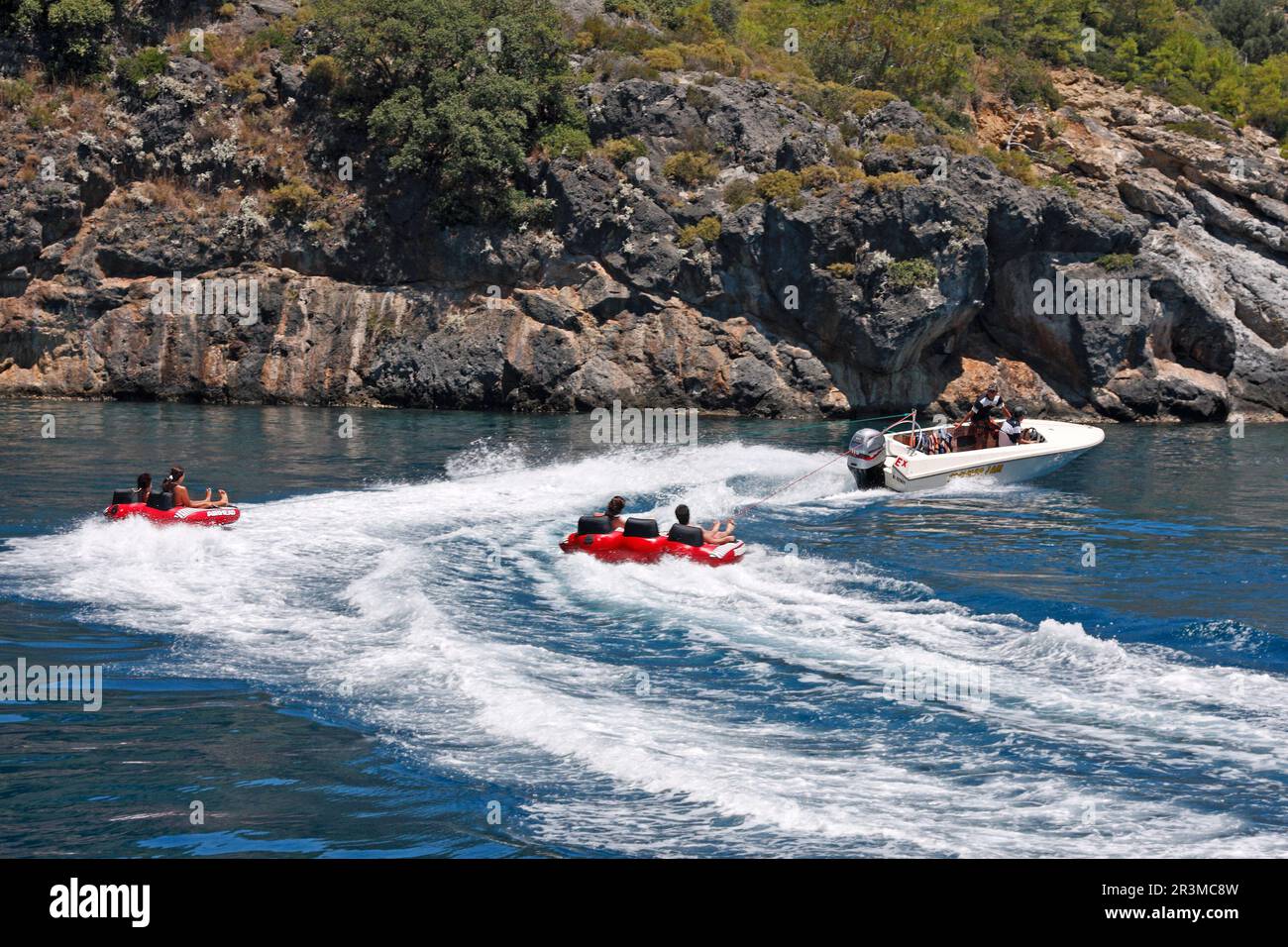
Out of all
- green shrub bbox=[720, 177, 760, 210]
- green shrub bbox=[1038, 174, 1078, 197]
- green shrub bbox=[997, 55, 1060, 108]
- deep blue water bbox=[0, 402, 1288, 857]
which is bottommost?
deep blue water bbox=[0, 402, 1288, 857]

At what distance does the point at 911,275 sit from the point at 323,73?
24.3 metres

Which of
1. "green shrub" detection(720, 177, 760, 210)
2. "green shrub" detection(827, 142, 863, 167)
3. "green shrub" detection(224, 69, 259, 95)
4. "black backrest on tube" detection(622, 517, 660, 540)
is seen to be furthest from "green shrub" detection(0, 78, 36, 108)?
"black backrest on tube" detection(622, 517, 660, 540)

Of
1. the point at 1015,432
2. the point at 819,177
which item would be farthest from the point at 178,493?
the point at 819,177

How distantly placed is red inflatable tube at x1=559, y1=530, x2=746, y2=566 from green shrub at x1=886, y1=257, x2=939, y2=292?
25814mm

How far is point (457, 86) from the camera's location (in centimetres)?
4506

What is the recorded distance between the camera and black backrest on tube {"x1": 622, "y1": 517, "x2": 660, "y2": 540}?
18406 millimetres

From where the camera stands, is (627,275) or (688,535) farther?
(627,275)

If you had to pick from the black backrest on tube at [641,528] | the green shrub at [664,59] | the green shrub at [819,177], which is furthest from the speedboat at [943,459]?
the green shrub at [664,59]

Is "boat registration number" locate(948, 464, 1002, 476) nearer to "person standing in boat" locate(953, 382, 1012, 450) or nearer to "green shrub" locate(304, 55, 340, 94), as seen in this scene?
"person standing in boat" locate(953, 382, 1012, 450)

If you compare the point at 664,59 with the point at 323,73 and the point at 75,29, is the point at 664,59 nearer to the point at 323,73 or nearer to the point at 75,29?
the point at 323,73

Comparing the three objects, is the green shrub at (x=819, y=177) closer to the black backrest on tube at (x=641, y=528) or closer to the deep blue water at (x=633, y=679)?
the deep blue water at (x=633, y=679)

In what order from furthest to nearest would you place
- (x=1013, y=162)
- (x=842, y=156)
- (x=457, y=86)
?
(x=1013, y=162) → (x=842, y=156) → (x=457, y=86)

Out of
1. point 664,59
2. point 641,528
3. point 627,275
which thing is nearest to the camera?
point 641,528
